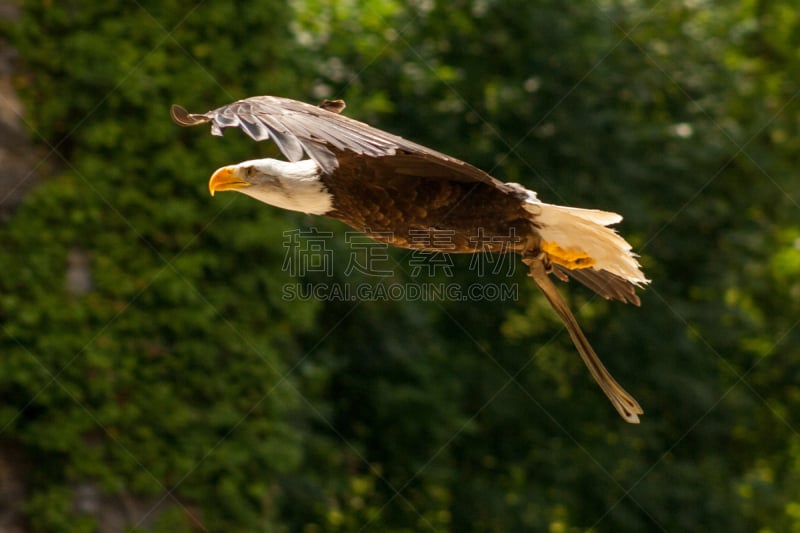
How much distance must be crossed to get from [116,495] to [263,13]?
280 centimetres

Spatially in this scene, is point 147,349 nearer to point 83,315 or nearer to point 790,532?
point 83,315

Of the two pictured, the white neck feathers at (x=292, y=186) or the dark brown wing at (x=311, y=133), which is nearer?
the dark brown wing at (x=311, y=133)

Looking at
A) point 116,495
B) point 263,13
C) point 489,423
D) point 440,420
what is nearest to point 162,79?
point 263,13

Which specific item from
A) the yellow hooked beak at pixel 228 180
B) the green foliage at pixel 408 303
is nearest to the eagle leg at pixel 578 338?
the yellow hooked beak at pixel 228 180

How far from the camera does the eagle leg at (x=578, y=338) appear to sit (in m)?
4.61

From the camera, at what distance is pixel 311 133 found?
11.6 feet

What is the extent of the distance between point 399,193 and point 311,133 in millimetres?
576

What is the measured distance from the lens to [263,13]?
24.0 ft

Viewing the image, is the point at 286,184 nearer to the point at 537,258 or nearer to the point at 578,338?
the point at 537,258

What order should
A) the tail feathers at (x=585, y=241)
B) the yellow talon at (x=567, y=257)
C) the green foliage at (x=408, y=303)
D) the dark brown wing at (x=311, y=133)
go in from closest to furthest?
the dark brown wing at (x=311, y=133) → the tail feathers at (x=585, y=241) → the yellow talon at (x=567, y=257) → the green foliage at (x=408, y=303)

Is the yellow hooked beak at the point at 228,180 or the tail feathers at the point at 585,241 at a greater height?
the tail feathers at the point at 585,241

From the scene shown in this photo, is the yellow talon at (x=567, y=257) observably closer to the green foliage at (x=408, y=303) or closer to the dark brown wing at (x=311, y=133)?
the dark brown wing at (x=311, y=133)

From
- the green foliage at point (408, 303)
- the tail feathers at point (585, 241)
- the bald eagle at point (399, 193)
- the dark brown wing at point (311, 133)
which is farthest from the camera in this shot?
the green foliage at point (408, 303)

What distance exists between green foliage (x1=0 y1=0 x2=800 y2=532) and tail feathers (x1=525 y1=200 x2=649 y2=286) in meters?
2.64
